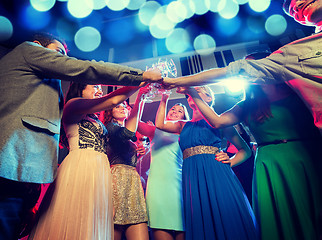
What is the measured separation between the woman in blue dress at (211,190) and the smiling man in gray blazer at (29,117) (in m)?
1.08

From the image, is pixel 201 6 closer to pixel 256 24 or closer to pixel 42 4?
pixel 256 24

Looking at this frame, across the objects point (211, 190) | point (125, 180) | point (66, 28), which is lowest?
point (211, 190)

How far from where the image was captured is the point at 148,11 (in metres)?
5.06

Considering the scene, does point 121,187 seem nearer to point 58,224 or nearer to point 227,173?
point 58,224

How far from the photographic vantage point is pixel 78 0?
4.11 meters

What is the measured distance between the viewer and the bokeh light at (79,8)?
4117 millimetres

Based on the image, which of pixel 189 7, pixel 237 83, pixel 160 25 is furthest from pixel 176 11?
pixel 237 83

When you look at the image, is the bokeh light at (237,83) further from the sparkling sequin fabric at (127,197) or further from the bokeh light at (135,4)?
the bokeh light at (135,4)

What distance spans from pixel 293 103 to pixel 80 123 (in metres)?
1.60

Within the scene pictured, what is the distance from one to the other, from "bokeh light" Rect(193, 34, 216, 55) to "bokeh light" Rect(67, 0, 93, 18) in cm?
310

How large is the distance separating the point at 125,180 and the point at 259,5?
17.7 ft

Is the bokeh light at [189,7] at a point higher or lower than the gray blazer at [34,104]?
higher

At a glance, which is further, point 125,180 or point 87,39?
point 87,39

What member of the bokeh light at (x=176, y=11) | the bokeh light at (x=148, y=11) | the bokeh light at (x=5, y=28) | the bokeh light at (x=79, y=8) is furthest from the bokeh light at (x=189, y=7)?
the bokeh light at (x=5, y=28)
